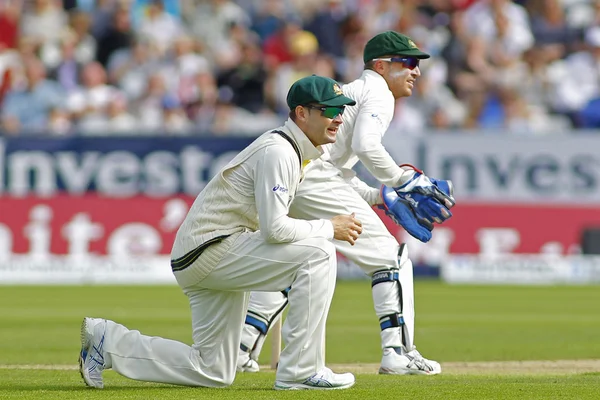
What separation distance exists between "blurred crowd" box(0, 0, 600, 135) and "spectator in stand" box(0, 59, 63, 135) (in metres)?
0.02

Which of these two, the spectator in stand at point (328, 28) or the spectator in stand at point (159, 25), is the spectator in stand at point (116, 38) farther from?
the spectator in stand at point (328, 28)

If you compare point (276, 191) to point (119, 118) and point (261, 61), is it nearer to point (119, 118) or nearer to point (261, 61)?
point (119, 118)

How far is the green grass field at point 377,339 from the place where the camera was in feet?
21.8

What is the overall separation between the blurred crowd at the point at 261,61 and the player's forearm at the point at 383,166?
33.1ft

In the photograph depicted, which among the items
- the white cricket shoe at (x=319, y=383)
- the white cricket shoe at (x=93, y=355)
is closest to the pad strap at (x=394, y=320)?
the white cricket shoe at (x=319, y=383)

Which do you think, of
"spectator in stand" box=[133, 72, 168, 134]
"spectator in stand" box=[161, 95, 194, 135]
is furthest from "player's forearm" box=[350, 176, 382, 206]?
"spectator in stand" box=[133, 72, 168, 134]

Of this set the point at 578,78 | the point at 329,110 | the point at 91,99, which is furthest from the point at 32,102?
the point at 329,110

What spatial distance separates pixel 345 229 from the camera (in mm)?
6676

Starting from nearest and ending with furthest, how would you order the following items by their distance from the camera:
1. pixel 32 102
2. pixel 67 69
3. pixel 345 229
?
pixel 345 229, pixel 32 102, pixel 67 69

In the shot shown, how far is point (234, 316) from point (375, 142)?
1728 millimetres

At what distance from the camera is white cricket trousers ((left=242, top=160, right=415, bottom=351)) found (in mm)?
7910

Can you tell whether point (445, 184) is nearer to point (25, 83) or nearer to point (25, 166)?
point (25, 166)

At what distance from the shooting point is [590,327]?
38.3 feet

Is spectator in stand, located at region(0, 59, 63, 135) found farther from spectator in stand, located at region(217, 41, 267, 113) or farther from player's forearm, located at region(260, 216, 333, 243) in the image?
player's forearm, located at region(260, 216, 333, 243)
